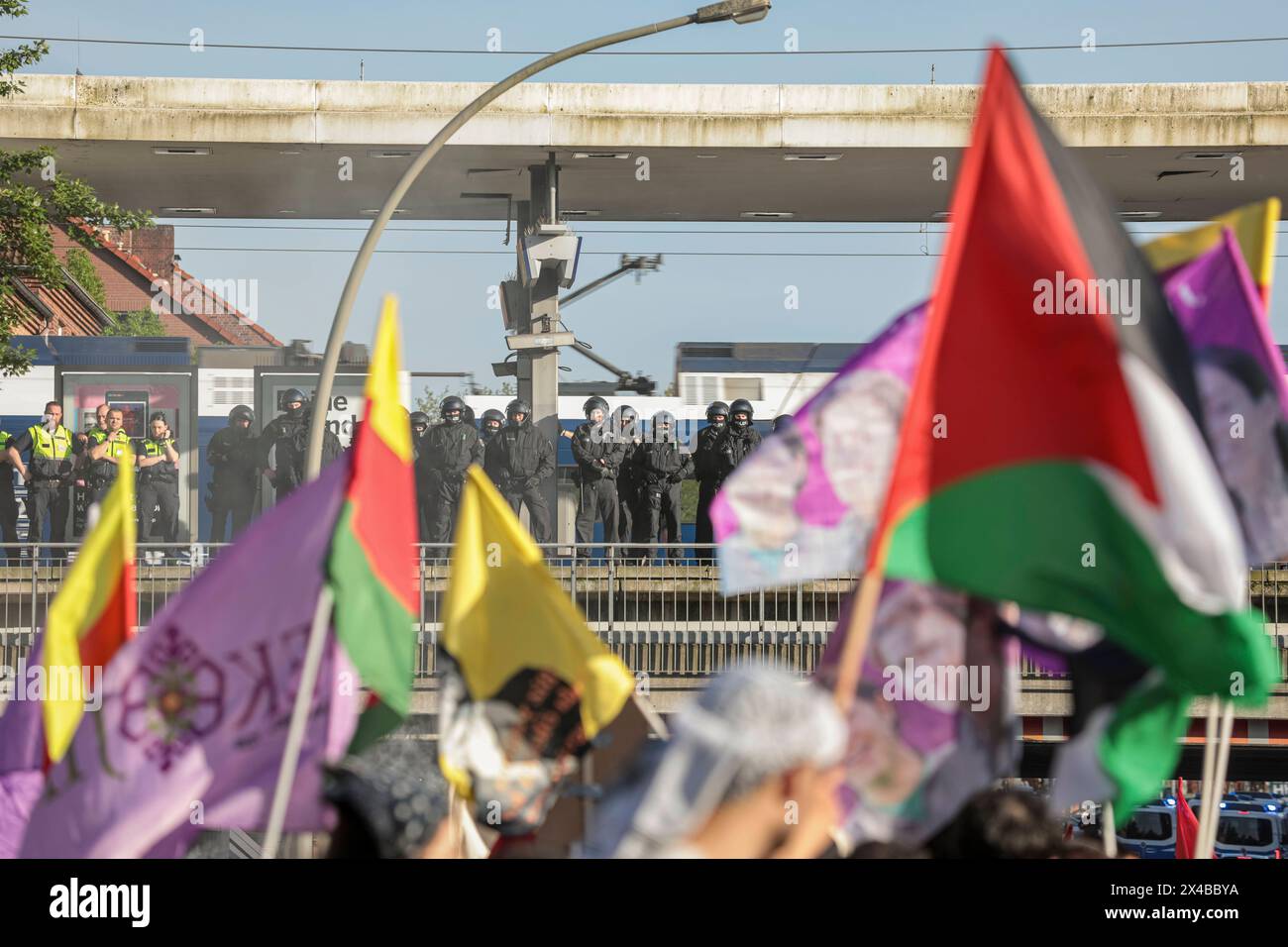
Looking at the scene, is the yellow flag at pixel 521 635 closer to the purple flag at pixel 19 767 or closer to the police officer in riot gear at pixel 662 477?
the purple flag at pixel 19 767

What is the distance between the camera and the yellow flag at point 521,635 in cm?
536

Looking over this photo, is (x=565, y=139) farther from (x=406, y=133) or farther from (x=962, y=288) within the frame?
(x=962, y=288)

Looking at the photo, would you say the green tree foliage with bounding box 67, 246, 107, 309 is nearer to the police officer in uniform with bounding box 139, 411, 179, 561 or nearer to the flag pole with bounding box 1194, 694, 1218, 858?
the police officer in uniform with bounding box 139, 411, 179, 561

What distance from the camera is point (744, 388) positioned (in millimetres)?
26844

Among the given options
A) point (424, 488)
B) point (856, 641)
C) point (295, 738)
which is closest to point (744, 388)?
point (424, 488)

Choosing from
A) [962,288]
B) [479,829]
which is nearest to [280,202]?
[479,829]

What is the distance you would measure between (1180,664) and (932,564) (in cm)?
64

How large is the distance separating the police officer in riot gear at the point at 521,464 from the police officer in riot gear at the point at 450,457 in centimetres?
30

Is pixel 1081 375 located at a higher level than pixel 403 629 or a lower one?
higher

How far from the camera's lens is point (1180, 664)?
13.0 feet

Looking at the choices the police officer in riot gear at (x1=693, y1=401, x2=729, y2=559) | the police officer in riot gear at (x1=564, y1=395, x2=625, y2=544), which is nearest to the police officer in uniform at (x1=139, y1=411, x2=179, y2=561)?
the police officer in riot gear at (x1=564, y1=395, x2=625, y2=544)

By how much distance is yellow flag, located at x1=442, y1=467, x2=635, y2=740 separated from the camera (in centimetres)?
536

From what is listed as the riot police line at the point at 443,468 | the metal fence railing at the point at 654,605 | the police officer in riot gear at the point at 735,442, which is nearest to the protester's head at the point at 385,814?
the metal fence railing at the point at 654,605

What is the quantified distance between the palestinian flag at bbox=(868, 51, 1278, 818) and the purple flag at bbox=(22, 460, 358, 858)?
1.88m
